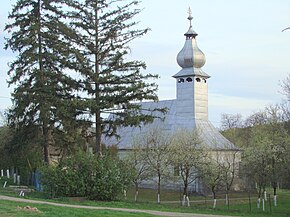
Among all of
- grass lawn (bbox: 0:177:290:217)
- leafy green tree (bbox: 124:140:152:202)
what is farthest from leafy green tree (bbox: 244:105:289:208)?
leafy green tree (bbox: 124:140:152:202)

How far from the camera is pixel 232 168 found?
1368 inches

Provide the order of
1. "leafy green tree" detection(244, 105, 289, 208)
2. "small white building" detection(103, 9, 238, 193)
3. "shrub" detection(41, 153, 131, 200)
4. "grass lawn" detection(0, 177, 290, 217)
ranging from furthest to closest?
"small white building" detection(103, 9, 238, 193)
"leafy green tree" detection(244, 105, 289, 208)
"shrub" detection(41, 153, 131, 200)
"grass lawn" detection(0, 177, 290, 217)

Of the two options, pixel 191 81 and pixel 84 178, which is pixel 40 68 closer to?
pixel 84 178

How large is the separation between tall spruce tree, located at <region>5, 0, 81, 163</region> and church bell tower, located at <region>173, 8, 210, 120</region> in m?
20.0

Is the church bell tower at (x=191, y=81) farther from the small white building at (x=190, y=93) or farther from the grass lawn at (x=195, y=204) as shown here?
the grass lawn at (x=195, y=204)

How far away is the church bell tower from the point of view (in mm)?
48094

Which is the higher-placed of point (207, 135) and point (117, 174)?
point (207, 135)

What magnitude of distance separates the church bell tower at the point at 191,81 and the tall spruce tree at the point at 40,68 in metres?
20.0

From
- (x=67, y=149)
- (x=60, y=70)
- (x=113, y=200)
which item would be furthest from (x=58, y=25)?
(x=113, y=200)

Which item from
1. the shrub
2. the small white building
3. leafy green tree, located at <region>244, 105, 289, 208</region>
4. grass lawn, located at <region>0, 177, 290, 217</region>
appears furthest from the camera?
the small white building

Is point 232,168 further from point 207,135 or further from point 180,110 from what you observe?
point 180,110

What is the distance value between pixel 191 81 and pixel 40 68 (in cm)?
2096

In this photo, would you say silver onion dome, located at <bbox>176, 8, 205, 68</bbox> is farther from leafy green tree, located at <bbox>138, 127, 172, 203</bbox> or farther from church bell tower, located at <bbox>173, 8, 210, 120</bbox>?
leafy green tree, located at <bbox>138, 127, 172, 203</bbox>

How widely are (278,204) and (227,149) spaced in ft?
21.1
